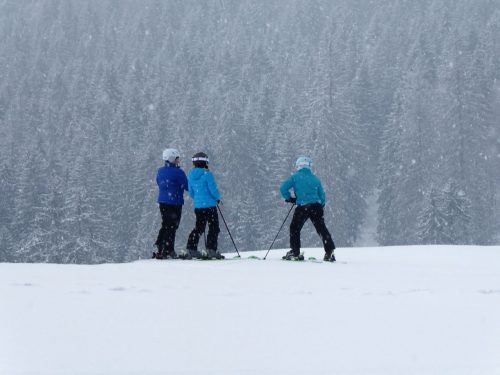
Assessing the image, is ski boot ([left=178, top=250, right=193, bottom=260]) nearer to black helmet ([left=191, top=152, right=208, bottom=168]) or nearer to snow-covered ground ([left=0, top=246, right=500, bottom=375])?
black helmet ([left=191, top=152, right=208, bottom=168])

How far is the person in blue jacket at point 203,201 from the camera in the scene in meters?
11.3

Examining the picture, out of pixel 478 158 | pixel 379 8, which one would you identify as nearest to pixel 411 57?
pixel 478 158

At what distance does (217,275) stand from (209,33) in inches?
4760

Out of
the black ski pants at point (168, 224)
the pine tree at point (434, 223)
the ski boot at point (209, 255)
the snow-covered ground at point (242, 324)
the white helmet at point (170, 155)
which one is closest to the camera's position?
the snow-covered ground at point (242, 324)

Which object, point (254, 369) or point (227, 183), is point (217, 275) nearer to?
point (254, 369)

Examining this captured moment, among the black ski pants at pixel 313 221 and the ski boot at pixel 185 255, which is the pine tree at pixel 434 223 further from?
the ski boot at pixel 185 255

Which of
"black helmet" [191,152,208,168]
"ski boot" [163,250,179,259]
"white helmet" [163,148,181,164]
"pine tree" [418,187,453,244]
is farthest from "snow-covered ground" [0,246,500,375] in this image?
"pine tree" [418,187,453,244]

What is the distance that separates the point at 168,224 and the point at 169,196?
515mm

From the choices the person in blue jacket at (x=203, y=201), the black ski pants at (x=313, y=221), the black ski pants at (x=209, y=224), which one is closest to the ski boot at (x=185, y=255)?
the person in blue jacket at (x=203, y=201)

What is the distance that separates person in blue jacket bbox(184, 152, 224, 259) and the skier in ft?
0.93

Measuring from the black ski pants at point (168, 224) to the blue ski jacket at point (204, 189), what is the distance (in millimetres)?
463

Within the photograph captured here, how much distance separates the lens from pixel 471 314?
232 inches

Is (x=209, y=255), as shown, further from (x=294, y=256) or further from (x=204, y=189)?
(x=294, y=256)

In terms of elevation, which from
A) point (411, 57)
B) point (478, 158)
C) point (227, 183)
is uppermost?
point (411, 57)
